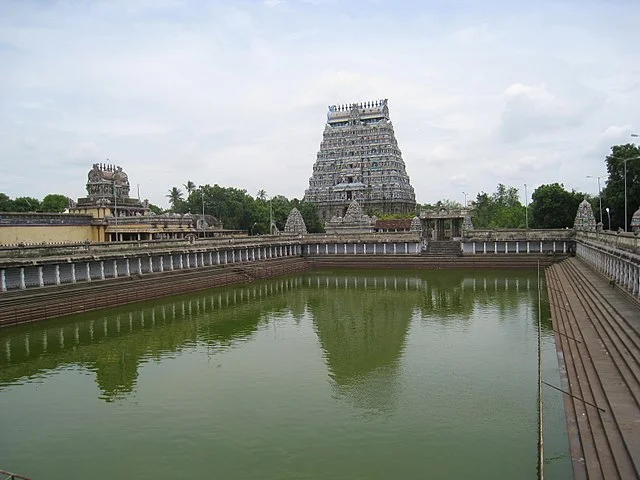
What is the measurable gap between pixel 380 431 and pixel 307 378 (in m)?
4.79

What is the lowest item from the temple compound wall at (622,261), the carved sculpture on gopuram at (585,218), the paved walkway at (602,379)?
the paved walkway at (602,379)

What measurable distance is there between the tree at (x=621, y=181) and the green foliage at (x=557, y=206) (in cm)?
413

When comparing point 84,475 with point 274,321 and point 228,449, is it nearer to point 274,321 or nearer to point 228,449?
point 228,449

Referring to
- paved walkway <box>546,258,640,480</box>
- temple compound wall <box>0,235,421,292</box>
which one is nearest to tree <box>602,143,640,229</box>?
temple compound wall <box>0,235,421,292</box>

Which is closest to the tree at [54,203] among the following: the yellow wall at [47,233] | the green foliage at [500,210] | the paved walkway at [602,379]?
the yellow wall at [47,233]

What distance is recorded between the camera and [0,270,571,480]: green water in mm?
11367

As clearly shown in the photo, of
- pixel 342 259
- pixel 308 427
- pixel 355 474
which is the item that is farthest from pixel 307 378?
pixel 342 259

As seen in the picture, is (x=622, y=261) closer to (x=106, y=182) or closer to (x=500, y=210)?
(x=106, y=182)

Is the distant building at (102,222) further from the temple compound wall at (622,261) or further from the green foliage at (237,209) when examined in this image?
the temple compound wall at (622,261)

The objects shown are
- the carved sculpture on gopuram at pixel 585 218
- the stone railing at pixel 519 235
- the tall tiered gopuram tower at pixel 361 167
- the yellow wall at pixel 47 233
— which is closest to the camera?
the yellow wall at pixel 47 233

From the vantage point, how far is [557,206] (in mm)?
65688

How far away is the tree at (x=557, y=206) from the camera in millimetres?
65688

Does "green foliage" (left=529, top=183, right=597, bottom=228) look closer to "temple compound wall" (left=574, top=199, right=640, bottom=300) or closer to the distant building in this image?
"temple compound wall" (left=574, top=199, right=640, bottom=300)

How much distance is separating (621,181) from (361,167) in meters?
47.0
